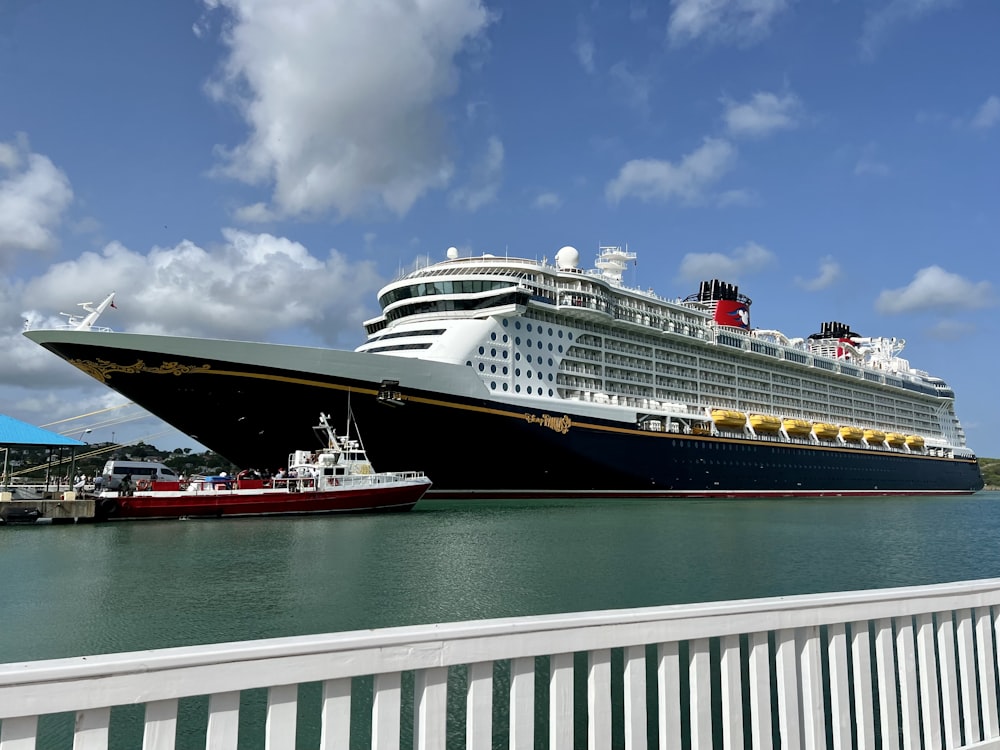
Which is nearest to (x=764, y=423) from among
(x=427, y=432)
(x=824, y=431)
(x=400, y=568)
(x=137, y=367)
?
(x=824, y=431)

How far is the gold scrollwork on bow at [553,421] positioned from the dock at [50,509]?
1619 centimetres

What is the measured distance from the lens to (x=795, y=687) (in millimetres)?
2430

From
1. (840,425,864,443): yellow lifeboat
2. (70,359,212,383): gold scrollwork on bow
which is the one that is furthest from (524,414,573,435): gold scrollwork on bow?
(840,425,864,443): yellow lifeboat

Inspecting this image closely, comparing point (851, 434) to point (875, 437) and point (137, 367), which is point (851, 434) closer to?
point (875, 437)

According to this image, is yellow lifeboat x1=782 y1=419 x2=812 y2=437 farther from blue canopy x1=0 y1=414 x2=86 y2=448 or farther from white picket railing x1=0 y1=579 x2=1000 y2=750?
white picket railing x1=0 y1=579 x2=1000 y2=750

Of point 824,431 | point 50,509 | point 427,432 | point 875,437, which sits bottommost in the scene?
point 50,509

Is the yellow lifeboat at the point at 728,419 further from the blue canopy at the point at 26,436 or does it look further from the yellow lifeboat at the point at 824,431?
the blue canopy at the point at 26,436

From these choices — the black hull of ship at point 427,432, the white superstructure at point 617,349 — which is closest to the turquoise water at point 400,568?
the black hull of ship at point 427,432

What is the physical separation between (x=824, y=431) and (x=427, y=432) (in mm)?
31893

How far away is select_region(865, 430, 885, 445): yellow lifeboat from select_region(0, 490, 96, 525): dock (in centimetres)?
4983

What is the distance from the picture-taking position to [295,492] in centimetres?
2467

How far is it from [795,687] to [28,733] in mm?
2294

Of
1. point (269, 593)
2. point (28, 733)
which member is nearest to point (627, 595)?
point (269, 593)

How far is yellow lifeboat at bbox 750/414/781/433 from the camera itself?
136ft
